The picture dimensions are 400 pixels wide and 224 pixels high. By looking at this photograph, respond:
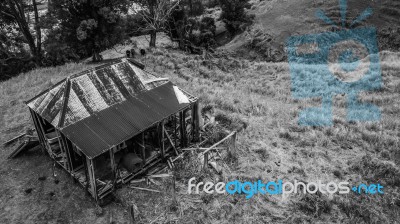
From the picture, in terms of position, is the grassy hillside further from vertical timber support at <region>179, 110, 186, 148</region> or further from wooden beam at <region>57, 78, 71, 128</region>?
wooden beam at <region>57, 78, 71, 128</region>

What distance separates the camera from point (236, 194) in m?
11.5

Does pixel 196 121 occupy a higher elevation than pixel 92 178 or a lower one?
higher

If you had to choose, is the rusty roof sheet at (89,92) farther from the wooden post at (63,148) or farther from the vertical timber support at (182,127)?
the vertical timber support at (182,127)

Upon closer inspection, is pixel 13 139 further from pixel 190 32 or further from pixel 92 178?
pixel 190 32

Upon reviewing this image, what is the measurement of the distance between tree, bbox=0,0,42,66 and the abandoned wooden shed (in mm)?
18205

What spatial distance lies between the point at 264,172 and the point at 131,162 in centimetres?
555

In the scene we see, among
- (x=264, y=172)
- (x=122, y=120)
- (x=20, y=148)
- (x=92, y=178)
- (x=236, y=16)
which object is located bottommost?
(x=264, y=172)

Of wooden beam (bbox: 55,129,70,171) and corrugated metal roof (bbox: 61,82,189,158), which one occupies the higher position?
corrugated metal roof (bbox: 61,82,189,158)

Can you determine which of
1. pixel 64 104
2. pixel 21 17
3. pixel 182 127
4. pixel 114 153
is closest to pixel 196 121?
pixel 182 127

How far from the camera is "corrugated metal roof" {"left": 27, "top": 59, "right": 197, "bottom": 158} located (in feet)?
34.7

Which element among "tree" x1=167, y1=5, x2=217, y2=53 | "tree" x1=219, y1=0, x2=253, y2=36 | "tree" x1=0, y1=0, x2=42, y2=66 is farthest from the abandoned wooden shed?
"tree" x1=219, y1=0, x2=253, y2=36

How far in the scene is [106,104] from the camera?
1161cm

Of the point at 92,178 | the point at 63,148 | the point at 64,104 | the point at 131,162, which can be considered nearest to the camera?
the point at 92,178

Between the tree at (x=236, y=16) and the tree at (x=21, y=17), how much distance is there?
22.8 meters
